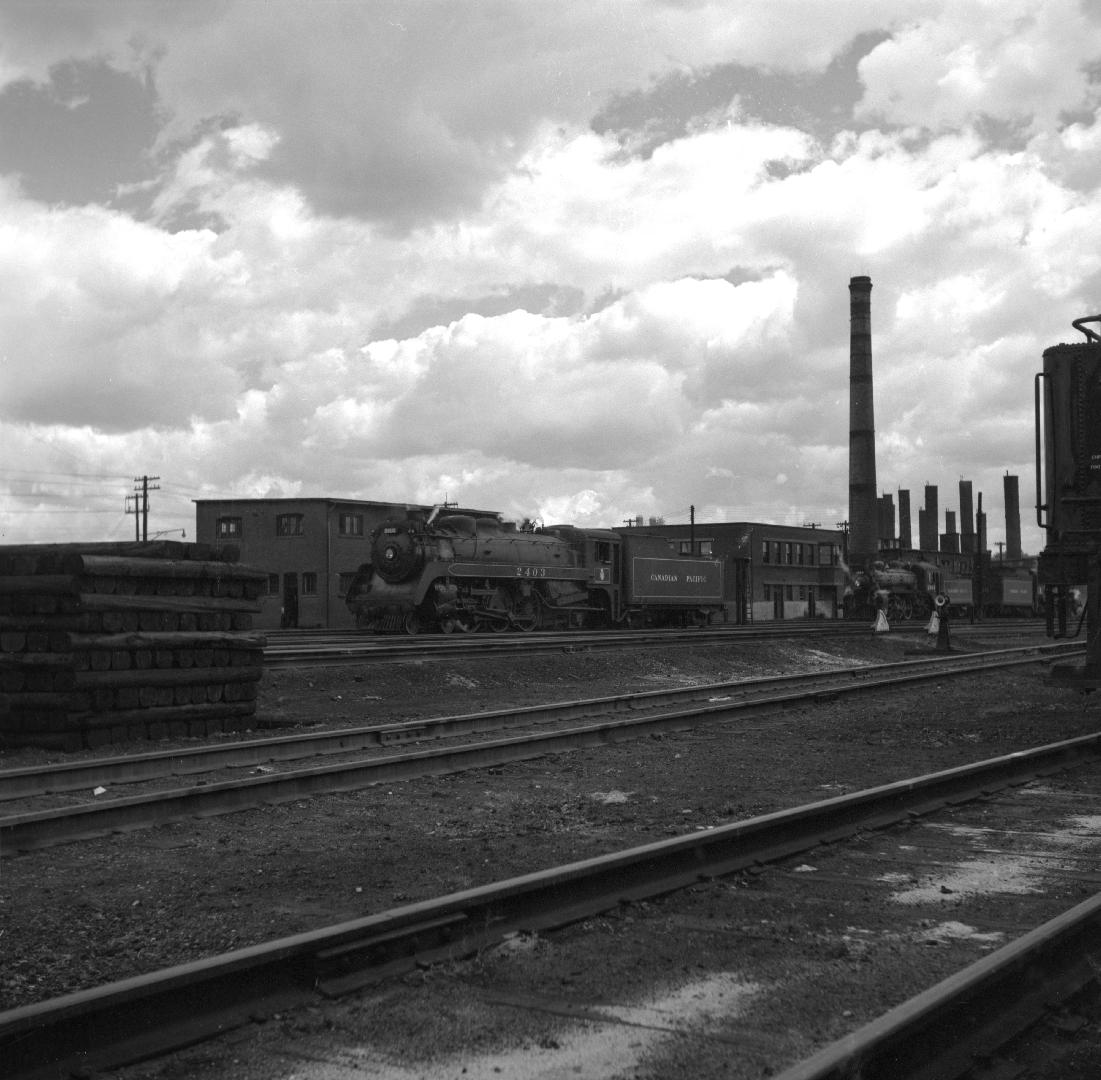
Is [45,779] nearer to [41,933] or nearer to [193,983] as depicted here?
[41,933]

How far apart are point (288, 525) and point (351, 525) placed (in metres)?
2.60

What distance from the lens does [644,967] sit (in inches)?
168

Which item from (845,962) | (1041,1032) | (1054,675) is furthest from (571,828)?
(1054,675)

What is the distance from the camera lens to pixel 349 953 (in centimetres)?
402

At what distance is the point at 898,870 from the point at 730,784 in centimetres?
301

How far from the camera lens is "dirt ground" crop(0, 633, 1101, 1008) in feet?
15.9

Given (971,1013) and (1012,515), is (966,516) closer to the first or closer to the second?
(1012,515)

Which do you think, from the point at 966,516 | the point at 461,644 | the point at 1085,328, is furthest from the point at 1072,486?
the point at 966,516

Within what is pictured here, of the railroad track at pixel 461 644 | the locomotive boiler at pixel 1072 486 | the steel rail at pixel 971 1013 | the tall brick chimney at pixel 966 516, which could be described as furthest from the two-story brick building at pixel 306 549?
the tall brick chimney at pixel 966 516

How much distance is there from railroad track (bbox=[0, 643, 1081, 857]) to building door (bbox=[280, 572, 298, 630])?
113ft

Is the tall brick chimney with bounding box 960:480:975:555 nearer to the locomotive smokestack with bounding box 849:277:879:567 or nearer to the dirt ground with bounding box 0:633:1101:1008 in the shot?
the locomotive smokestack with bounding box 849:277:879:567

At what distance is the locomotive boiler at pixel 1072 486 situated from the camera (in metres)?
11.5

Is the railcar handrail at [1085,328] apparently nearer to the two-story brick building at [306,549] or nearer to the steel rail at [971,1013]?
the steel rail at [971,1013]

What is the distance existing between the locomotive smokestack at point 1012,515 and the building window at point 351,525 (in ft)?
201
